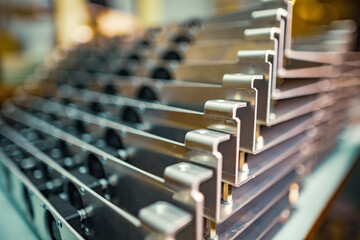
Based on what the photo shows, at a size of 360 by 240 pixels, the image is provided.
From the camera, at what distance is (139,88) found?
100 centimetres

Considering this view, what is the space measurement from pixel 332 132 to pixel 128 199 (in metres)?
0.95

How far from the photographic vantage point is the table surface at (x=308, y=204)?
633 mm

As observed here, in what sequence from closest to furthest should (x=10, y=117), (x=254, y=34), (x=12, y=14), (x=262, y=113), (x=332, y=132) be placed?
1. (x=262, y=113)
2. (x=254, y=34)
3. (x=332, y=132)
4. (x=10, y=117)
5. (x=12, y=14)

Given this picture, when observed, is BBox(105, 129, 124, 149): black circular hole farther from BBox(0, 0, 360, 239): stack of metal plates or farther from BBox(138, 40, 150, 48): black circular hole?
BBox(138, 40, 150, 48): black circular hole

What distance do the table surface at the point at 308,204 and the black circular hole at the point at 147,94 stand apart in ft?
1.76

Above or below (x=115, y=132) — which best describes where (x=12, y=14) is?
above

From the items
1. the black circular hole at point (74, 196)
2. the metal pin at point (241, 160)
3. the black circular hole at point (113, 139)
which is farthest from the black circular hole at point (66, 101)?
the metal pin at point (241, 160)

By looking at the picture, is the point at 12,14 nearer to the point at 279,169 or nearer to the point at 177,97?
the point at 177,97

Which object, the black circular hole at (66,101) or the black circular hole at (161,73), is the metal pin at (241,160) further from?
the black circular hole at (66,101)

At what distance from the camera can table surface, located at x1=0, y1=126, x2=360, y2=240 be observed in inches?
24.9

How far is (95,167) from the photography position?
2.22 feet

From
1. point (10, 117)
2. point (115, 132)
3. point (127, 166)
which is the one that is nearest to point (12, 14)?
point (10, 117)

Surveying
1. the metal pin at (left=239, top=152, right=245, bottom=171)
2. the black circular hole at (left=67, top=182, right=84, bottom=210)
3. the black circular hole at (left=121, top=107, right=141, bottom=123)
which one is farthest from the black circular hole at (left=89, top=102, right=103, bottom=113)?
the metal pin at (left=239, top=152, right=245, bottom=171)

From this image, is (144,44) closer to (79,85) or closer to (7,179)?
(79,85)
